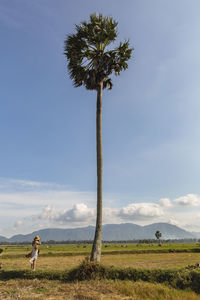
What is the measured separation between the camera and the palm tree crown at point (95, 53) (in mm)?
18281

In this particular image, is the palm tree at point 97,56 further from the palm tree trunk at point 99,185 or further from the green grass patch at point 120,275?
the green grass patch at point 120,275

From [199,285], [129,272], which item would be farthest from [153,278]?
[199,285]

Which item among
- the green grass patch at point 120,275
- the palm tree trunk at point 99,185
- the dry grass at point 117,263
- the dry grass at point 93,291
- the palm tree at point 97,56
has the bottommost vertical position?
the dry grass at point 117,263

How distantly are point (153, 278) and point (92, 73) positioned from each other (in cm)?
1468

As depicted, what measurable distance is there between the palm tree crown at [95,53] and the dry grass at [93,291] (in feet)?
46.2

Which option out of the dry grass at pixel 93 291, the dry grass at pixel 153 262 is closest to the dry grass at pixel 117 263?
the dry grass at pixel 153 262

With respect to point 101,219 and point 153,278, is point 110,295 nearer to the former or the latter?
point 153,278

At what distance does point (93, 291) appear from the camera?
36.7ft

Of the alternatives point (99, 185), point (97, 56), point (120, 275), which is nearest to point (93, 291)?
point (120, 275)

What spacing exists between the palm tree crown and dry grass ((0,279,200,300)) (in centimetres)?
1409

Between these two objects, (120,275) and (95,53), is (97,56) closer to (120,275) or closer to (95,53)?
(95,53)

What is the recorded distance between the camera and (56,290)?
11617 millimetres

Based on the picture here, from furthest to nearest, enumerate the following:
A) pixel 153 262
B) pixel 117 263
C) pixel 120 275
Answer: pixel 153 262 < pixel 117 263 < pixel 120 275

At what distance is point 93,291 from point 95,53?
15783 millimetres
